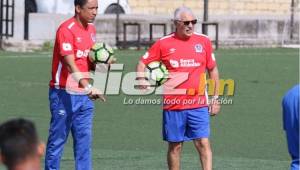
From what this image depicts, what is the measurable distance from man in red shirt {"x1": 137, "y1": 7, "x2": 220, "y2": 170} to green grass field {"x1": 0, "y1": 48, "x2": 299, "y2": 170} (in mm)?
1326

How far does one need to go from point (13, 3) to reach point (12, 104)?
563 inches

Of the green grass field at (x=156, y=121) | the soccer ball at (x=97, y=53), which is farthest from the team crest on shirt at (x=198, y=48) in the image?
the green grass field at (x=156, y=121)

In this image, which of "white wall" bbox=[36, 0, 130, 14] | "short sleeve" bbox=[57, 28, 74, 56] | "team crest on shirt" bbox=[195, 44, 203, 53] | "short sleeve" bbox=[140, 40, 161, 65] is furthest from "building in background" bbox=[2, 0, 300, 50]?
"short sleeve" bbox=[57, 28, 74, 56]

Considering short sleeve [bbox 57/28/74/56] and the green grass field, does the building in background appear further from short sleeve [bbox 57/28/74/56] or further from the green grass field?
short sleeve [bbox 57/28/74/56]

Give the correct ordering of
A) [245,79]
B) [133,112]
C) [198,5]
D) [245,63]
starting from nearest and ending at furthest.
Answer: [133,112]
[245,79]
[245,63]
[198,5]

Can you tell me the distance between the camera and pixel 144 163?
42.7 ft

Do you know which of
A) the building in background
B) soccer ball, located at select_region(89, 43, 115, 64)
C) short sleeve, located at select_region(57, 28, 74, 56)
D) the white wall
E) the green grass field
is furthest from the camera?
the white wall

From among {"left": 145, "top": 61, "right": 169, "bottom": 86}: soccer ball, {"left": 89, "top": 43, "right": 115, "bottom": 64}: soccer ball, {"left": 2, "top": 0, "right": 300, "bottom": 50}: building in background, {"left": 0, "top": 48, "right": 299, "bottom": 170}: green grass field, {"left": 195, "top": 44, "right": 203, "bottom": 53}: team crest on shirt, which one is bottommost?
{"left": 0, "top": 48, "right": 299, "bottom": 170}: green grass field

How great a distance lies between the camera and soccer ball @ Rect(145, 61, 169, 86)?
1139cm

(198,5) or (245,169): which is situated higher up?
(198,5)

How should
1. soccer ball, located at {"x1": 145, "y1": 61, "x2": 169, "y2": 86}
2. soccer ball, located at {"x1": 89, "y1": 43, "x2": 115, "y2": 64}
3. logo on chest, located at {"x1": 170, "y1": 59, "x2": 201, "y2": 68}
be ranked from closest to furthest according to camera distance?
soccer ball, located at {"x1": 89, "y1": 43, "x2": 115, "y2": 64} < logo on chest, located at {"x1": 170, "y1": 59, "x2": 201, "y2": 68} < soccer ball, located at {"x1": 145, "y1": 61, "x2": 169, "y2": 86}

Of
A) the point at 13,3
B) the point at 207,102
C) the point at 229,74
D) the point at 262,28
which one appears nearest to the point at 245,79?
the point at 229,74

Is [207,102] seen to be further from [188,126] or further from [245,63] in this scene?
[245,63]

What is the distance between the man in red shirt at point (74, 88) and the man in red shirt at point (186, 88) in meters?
0.87
